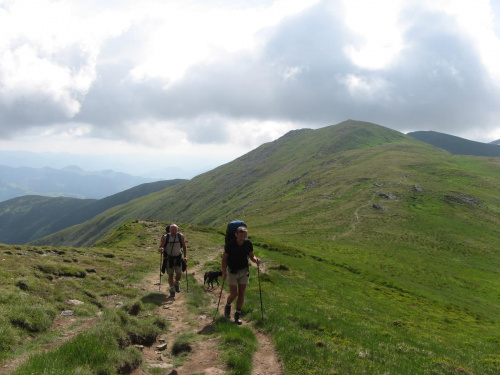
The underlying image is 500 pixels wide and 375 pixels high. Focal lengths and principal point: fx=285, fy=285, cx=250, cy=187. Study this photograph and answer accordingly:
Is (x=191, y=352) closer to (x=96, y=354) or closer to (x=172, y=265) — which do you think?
(x=96, y=354)

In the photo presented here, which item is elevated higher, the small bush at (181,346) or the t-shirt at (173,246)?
the t-shirt at (173,246)

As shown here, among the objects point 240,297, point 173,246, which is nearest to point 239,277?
point 240,297

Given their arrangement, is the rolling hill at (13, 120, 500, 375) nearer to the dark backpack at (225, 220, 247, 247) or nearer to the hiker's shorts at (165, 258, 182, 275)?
the dark backpack at (225, 220, 247, 247)

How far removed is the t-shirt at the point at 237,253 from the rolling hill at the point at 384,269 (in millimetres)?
2811

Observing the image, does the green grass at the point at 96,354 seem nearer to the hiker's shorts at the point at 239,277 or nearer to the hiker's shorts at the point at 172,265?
the hiker's shorts at the point at 239,277

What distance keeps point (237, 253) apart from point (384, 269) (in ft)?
161

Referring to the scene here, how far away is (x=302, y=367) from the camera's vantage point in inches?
359

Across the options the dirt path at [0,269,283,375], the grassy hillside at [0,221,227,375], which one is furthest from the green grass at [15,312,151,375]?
the dirt path at [0,269,283,375]

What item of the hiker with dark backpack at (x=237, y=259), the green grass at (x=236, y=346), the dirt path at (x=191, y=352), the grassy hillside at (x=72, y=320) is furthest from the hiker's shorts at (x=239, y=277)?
the grassy hillside at (x=72, y=320)

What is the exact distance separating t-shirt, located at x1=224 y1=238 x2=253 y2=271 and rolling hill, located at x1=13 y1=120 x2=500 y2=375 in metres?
2.81

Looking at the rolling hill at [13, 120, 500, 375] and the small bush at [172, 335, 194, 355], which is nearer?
the small bush at [172, 335, 194, 355]

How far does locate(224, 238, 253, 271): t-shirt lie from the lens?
12689mm

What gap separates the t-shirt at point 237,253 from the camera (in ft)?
41.6

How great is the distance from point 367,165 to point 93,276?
530 ft
